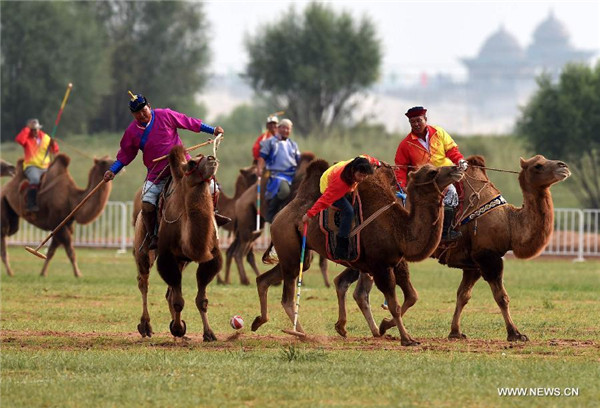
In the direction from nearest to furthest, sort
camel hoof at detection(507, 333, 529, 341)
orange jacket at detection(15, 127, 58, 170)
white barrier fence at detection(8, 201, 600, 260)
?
camel hoof at detection(507, 333, 529, 341) < orange jacket at detection(15, 127, 58, 170) < white barrier fence at detection(8, 201, 600, 260)

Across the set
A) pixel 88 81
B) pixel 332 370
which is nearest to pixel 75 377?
pixel 332 370

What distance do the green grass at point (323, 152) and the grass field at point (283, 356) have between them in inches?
1057

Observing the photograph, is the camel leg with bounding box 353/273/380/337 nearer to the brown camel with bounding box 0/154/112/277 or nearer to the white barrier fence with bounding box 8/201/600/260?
the brown camel with bounding box 0/154/112/277

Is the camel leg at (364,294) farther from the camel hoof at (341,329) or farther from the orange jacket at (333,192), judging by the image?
the orange jacket at (333,192)

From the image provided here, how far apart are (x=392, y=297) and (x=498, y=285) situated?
1393 millimetres

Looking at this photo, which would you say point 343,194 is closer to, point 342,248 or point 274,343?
point 342,248

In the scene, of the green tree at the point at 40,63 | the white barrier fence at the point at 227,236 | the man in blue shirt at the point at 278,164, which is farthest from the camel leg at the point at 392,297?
the green tree at the point at 40,63

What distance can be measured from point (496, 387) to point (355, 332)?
4.49 metres

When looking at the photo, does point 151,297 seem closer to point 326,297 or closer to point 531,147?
point 326,297

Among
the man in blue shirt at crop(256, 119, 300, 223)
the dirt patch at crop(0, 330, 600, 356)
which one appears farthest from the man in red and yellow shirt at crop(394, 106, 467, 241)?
the man in blue shirt at crop(256, 119, 300, 223)

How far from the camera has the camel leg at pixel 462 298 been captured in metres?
13.8

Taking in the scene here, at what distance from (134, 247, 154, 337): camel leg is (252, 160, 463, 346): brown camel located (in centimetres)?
118

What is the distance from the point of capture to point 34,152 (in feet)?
82.5

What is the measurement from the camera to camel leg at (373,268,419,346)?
12.6 meters
